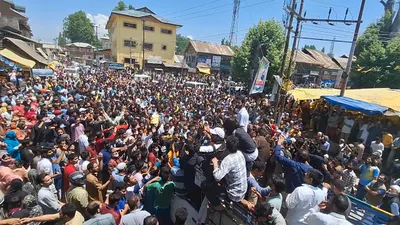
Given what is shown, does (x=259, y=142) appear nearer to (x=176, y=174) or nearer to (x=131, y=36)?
(x=176, y=174)

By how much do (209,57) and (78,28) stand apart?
60.4 m

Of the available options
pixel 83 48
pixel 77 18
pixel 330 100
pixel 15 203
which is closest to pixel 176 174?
pixel 15 203

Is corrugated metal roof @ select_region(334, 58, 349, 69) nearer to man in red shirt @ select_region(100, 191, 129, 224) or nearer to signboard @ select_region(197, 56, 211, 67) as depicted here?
signboard @ select_region(197, 56, 211, 67)

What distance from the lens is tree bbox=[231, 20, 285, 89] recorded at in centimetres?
2431

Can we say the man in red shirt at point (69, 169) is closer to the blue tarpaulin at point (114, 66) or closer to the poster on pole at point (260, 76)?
the poster on pole at point (260, 76)

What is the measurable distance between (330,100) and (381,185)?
22.0 feet

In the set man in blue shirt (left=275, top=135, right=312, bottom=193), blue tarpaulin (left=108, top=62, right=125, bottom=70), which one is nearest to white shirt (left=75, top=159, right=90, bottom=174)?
man in blue shirt (left=275, top=135, right=312, bottom=193)

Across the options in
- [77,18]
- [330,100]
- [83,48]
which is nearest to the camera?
[330,100]

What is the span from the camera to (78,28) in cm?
8319

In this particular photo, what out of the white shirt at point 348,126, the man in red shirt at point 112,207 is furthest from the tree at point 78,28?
the man in red shirt at point 112,207

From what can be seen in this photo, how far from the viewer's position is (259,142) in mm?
4938

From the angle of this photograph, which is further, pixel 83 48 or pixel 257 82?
pixel 83 48

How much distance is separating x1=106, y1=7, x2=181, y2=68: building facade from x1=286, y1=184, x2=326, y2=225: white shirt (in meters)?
42.0

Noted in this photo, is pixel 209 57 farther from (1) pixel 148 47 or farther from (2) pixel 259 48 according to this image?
(2) pixel 259 48
